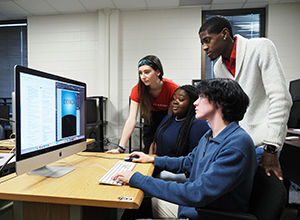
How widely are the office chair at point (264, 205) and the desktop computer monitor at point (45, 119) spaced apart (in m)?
0.71

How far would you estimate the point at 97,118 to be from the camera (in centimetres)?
369

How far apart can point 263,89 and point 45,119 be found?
1126 mm

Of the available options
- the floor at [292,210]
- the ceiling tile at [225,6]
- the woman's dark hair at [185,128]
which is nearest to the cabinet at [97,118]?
the floor at [292,210]

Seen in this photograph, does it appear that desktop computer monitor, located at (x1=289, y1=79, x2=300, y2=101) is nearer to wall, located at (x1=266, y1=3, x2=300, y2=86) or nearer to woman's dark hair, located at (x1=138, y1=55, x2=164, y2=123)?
wall, located at (x1=266, y1=3, x2=300, y2=86)

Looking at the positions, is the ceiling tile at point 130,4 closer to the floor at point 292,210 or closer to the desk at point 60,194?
the floor at point 292,210

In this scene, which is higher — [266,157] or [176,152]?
[266,157]

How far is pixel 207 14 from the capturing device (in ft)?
12.6

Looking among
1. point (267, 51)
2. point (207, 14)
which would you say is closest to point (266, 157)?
point (267, 51)

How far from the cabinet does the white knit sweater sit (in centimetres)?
264

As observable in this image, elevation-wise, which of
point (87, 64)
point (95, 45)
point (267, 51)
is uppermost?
point (95, 45)

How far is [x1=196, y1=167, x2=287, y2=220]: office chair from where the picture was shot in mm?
750

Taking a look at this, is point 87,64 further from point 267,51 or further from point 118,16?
point 267,51

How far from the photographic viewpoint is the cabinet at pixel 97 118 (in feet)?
11.2

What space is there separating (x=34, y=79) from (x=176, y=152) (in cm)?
108
